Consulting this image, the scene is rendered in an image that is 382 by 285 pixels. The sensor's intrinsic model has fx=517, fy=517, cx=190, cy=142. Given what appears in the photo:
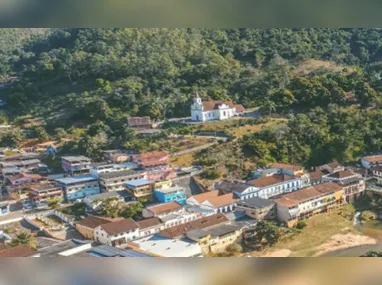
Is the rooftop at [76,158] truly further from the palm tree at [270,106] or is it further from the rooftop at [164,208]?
the palm tree at [270,106]

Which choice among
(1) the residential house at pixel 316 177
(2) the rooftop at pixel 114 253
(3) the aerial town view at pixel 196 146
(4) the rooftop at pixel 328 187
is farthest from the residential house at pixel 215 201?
(2) the rooftop at pixel 114 253

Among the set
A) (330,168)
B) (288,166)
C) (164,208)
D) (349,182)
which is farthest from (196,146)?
(349,182)

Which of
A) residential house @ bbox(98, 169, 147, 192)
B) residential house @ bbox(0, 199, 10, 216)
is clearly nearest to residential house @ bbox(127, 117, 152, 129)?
residential house @ bbox(98, 169, 147, 192)

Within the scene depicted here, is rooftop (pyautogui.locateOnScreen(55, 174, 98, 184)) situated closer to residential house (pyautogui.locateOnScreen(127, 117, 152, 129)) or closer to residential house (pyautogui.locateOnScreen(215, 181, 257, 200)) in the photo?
residential house (pyautogui.locateOnScreen(127, 117, 152, 129))

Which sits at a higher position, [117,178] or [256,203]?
[117,178]

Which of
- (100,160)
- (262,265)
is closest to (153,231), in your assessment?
(100,160)

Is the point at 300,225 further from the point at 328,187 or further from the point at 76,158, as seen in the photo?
the point at 76,158

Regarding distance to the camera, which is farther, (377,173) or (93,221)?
(377,173)
